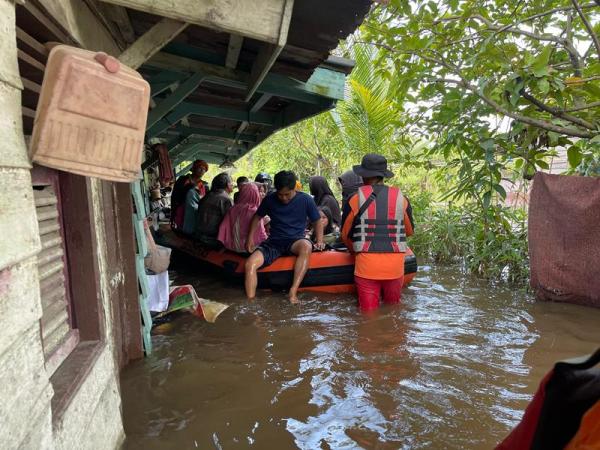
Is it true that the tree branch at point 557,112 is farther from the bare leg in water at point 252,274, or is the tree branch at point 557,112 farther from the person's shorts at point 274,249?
the bare leg in water at point 252,274

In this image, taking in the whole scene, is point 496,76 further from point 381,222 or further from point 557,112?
point 381,222

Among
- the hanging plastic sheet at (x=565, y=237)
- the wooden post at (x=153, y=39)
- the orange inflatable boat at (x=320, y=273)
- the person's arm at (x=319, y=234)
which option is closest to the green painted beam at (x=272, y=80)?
the wooden post at (x=153, y=39)

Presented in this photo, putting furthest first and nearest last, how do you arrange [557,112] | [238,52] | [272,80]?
[272,80], [238,52], [557,112]

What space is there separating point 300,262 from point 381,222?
121 cm

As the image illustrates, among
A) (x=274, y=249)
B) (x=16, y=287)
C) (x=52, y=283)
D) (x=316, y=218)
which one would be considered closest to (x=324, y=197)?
(x=316, y=218)

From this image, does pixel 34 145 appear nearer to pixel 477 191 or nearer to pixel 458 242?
pixel 477 191

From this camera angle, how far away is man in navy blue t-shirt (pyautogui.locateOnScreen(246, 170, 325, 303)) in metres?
4.97

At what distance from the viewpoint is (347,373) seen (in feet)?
10.0

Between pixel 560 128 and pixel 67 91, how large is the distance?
326 cm

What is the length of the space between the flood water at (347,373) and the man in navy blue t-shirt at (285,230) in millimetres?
430

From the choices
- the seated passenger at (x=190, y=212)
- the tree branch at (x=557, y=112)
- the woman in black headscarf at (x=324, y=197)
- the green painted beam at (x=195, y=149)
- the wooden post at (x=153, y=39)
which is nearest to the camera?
the wooden post at (x=153, y=39)

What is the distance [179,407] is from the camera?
2.55 metres

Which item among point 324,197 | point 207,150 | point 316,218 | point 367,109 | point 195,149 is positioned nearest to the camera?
point 316,218

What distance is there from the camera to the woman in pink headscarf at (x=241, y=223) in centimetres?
543
